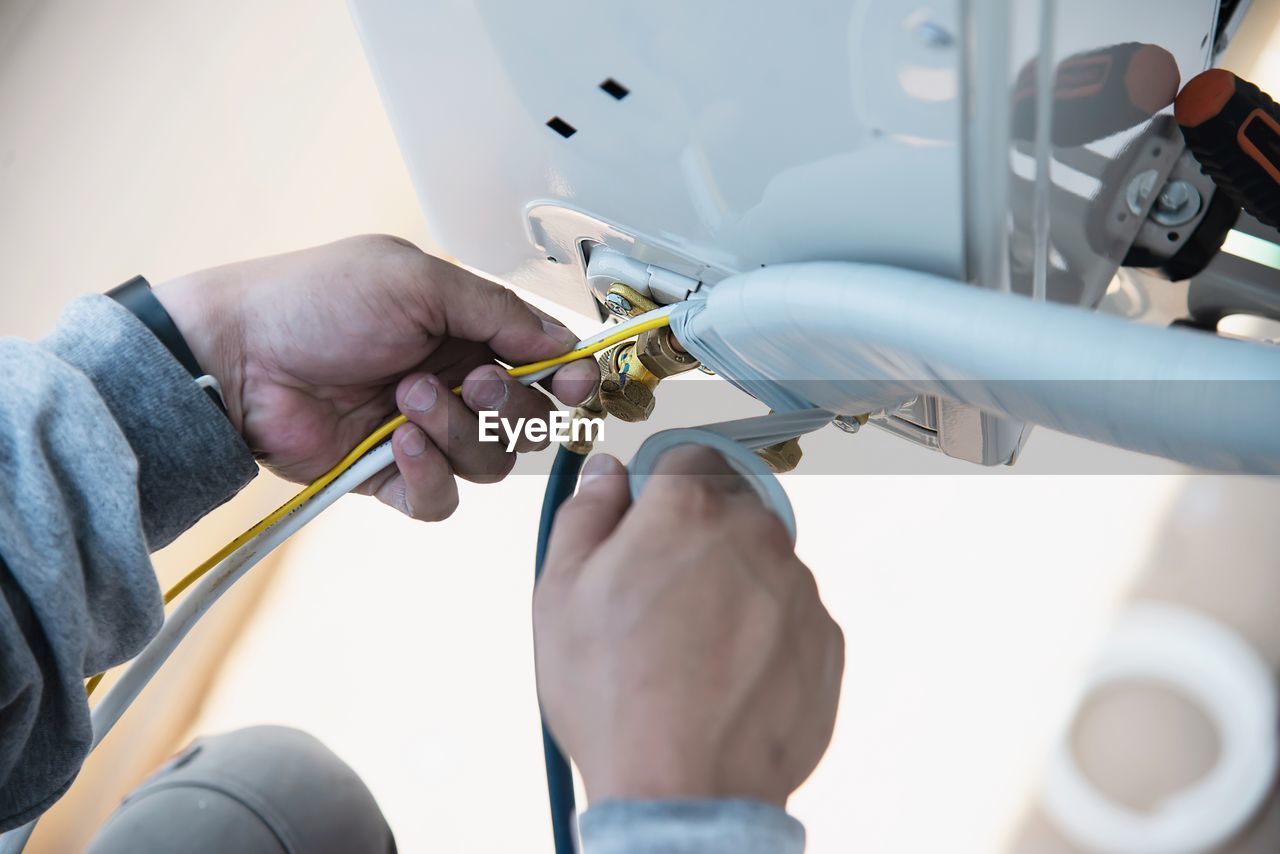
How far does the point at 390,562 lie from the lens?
1040 millimetres

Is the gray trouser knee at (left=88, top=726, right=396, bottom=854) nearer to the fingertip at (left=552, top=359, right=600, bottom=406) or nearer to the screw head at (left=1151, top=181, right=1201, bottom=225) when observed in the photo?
the fingertip at (left=552, top=359, right=600, bottom=406)

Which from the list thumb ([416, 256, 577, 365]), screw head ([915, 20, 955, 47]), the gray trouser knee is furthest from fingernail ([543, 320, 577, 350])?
the gray trouser knee

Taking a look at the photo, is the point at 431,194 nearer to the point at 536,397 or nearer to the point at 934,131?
the point at 536,397

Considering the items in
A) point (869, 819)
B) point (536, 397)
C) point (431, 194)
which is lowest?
point (869, 819)

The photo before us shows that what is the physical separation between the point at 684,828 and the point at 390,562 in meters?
0.81

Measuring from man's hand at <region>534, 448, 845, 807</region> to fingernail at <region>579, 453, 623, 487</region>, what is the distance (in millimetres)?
16

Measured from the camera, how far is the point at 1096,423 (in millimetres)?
320

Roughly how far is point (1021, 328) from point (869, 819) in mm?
680

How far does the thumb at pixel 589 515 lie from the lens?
0.35 meters

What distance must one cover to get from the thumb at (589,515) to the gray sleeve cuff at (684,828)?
0.09 meters

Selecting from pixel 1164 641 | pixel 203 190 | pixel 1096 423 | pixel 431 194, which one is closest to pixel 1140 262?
pixel 1096 423

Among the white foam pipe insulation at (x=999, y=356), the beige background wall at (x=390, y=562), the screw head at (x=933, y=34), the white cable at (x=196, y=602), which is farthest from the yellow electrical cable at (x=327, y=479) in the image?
the beige background wall at (x=390, y=562)

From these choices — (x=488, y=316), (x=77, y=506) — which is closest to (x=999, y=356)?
(x=488, y=316)

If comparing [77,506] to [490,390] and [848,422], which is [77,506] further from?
[848,422]
